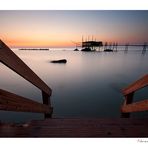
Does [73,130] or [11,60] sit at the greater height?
[11,60]

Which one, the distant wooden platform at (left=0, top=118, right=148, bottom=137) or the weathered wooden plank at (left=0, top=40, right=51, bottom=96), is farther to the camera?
the distant wooden platform at (left=0, top=118, right=148, bottom=137)

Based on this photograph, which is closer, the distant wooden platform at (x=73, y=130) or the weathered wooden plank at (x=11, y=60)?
the weathered wooden plank at (x=11, y=60)

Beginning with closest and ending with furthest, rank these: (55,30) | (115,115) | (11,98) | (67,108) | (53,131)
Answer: (11,98) < (53,131) < (115,115) < (67,108) < (55,30)

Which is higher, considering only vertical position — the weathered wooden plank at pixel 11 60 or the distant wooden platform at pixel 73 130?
the weathered wooden plank at pixel 11 60

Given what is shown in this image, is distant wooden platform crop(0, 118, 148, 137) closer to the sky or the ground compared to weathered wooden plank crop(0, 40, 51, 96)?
closer to the ground

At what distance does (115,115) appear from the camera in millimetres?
5625

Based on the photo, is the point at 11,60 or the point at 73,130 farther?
the point at 73,130
